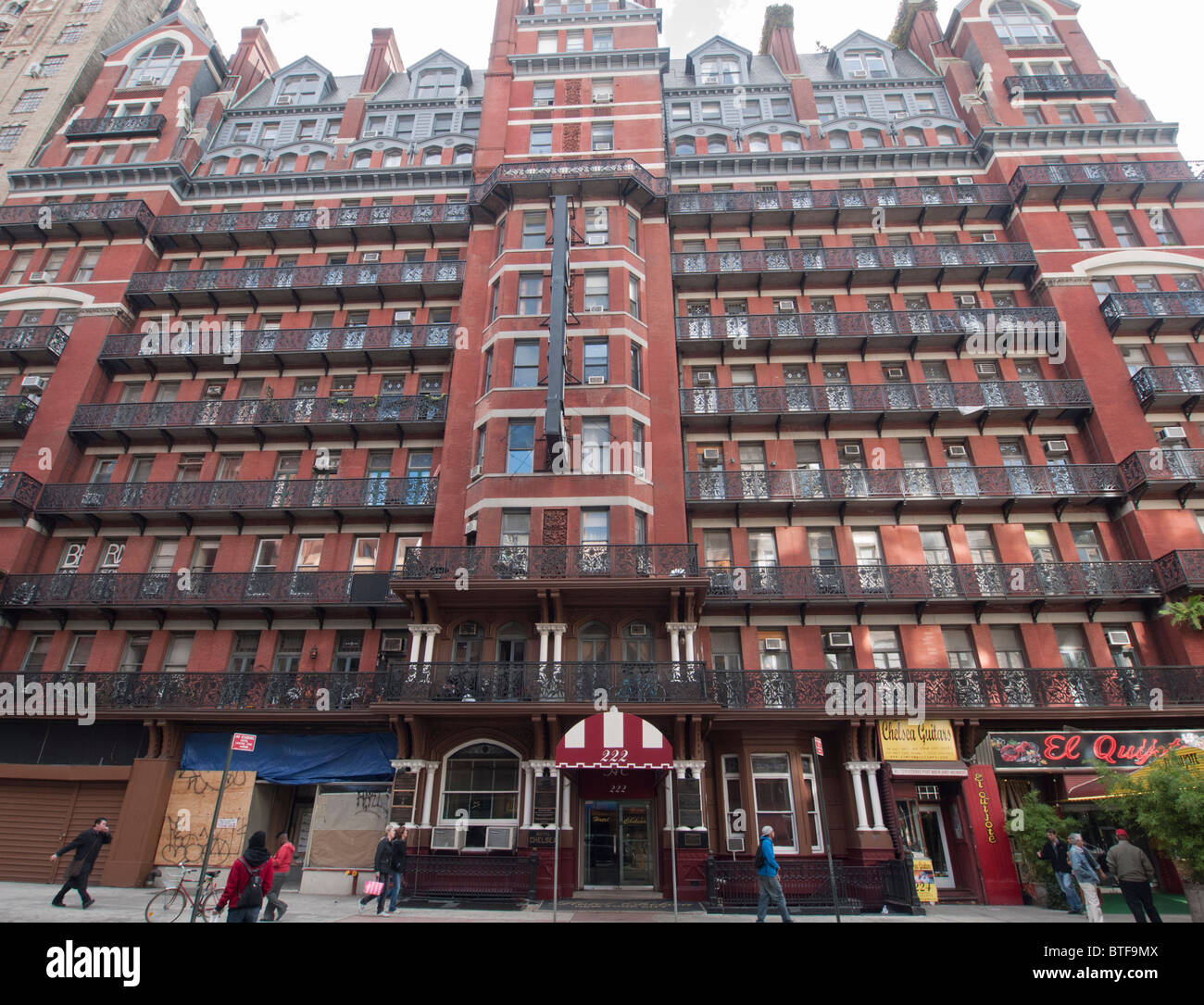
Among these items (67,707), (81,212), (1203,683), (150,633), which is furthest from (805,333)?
(81,212)

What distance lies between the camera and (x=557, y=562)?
19.6 meters

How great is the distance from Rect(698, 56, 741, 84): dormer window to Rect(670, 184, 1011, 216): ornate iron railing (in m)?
11.2

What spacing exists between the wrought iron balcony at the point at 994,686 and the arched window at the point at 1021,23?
102ft

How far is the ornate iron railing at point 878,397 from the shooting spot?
23.9 m

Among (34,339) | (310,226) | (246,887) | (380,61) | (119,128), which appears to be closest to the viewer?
(246,887)

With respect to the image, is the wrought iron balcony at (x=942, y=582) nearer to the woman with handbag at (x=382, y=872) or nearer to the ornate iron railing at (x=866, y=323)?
the ornate iron railing at (x=866, y=323)

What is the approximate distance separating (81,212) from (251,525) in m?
17.9

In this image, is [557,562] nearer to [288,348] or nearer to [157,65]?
[288,348]

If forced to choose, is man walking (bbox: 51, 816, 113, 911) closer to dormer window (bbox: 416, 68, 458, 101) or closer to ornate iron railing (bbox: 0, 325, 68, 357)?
ornate iron railing (bbox: 0, 325, 68, 357)

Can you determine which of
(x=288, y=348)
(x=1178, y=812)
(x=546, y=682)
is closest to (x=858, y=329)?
(x=546, y=682)

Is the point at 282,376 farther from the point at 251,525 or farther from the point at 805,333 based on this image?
the point at 805,333

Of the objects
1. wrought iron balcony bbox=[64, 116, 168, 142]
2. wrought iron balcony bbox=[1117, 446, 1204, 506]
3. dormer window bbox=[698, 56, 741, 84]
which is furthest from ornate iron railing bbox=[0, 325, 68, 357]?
wrought iron balcony bbox=[1117, 446, 1204, 506]

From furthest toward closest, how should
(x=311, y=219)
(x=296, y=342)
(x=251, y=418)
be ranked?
(x=311, y=219) < (x=296, y=342) < (x=251, y=418)

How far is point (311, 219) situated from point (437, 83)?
487 inches
